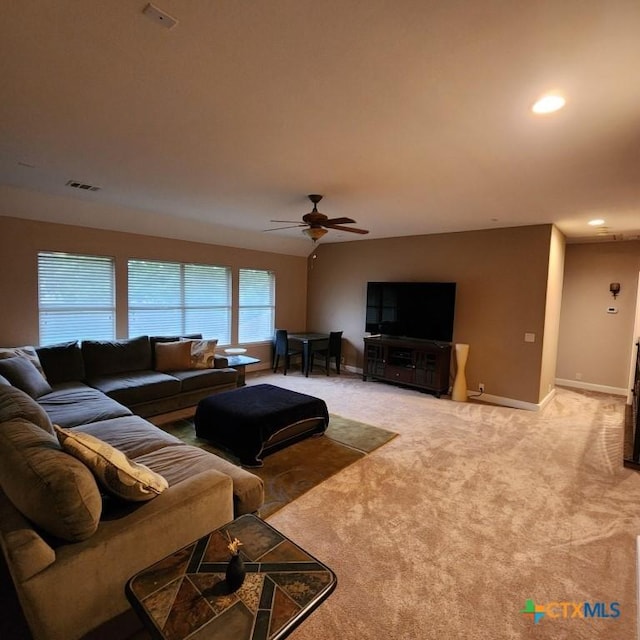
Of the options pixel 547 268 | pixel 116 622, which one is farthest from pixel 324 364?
pixel 116 622

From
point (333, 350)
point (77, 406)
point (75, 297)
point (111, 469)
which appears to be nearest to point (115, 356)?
point (75, 297)

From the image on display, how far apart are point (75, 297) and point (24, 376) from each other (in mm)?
1609

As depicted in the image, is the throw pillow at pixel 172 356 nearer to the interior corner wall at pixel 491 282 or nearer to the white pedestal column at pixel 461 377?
the interior corner wall at pixel 491 282

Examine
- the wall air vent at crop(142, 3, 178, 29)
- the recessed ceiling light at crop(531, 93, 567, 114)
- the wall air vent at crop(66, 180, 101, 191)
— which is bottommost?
the wall air vent at crop(142, 3, 178, 29)

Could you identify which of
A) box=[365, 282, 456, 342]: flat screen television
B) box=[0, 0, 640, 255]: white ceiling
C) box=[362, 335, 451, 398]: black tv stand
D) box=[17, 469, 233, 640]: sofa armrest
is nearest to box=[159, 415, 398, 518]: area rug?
box=[17, 469, 233, 640]: sofa armrest

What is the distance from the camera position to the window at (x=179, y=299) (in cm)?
529

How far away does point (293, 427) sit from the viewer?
361 centimetres

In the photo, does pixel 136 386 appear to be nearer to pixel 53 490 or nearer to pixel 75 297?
pixel 75 297

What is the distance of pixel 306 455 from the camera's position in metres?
3.44

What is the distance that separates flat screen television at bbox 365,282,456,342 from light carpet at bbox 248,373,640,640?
195 cm

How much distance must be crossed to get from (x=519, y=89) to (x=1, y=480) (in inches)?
118

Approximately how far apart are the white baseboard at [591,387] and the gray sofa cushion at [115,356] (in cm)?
689

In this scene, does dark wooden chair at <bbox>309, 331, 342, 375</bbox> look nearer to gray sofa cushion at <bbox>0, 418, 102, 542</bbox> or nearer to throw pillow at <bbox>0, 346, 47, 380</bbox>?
throw pillow at <bbox>0, 346, 47, 380</bbox>

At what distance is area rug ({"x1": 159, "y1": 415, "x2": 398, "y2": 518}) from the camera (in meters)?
2.85
